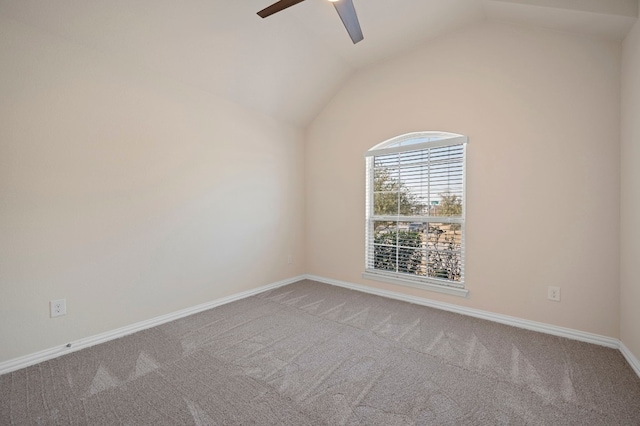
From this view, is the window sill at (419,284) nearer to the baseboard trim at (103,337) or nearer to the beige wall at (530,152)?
the beige wall at (530,152)

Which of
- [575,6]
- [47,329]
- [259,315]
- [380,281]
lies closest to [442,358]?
[380,281]

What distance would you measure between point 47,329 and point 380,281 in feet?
10.6

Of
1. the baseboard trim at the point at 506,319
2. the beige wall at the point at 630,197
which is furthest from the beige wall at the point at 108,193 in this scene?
the beige wall at the point at 630,197

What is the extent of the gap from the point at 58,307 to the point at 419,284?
3398mm

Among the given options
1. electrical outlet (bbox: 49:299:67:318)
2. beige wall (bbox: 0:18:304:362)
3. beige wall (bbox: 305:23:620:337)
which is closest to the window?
beige wall (bbox: 305:23:620:337)

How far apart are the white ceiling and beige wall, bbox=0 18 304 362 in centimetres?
17

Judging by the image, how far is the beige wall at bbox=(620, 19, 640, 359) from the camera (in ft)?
6.31

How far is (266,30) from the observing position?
107 inches

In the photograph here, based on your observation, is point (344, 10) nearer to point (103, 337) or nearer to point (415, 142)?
point (415, 142)

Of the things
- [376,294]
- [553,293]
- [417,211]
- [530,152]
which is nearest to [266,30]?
[417,211]

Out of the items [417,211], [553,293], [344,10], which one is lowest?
[553,293]

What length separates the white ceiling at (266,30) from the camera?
6.74 ft

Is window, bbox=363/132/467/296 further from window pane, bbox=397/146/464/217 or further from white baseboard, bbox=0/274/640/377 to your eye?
white baseboard, bbox=0/274/640/377

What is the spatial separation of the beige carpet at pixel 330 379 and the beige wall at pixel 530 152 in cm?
47
